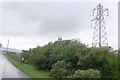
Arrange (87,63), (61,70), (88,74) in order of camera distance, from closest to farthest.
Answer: (88,74) < (87,63) < (61,70)

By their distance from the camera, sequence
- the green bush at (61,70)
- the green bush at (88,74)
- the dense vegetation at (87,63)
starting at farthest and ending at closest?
the green bush at (61,70)
the dense vegetation at (87,63)
the green bush at (88,74)

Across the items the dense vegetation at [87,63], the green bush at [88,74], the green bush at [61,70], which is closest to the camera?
the green bush at [88,74]

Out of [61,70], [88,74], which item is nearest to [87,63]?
[61,70]

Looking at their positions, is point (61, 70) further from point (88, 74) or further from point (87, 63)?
point (88, 74)

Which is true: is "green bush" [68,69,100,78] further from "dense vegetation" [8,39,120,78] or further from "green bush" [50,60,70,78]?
"green bush" [50,60,70,78]

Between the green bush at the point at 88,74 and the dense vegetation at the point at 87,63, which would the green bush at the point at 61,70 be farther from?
the green bush at the point at 88,74

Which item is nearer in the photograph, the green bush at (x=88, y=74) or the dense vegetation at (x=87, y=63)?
the green bush at (x=88, y=74)

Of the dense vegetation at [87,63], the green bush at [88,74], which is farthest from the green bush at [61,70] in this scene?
the green bush at [88,74]

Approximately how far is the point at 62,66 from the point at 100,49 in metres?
4.79

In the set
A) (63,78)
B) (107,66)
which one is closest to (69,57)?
(63,78)

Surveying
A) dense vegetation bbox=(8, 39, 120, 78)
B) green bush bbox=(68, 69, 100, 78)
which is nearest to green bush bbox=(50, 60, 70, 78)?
dense vegetation bbox=(8, 39, 120, 78)

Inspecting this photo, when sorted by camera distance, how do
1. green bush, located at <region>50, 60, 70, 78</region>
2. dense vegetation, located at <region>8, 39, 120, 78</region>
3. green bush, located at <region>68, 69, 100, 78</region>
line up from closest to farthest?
green bush, located at <region>68, 69, 100, 78</region> < dense vegetation, located at <region>8, 39, 120, 78</region> < green bush, located at <region>50, 60, 70, 78</region>

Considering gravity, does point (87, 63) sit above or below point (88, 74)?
above

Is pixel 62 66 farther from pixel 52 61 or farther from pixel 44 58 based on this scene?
pixel 44 58
